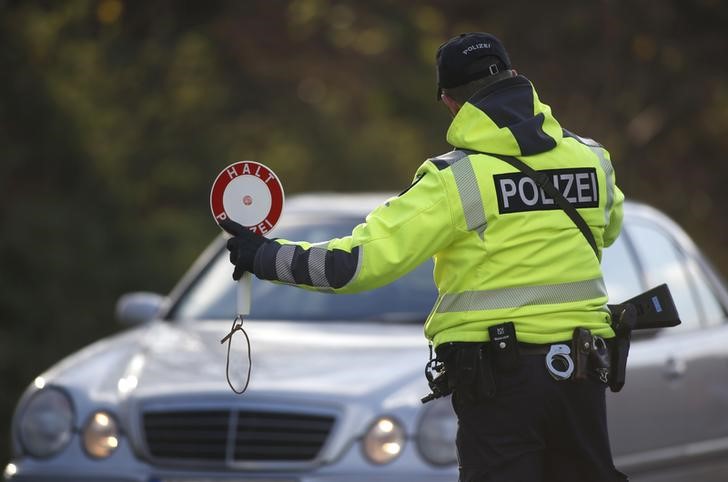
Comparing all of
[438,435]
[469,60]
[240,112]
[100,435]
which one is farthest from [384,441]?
[240,112]

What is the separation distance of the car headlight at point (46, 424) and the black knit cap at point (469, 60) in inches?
95.3

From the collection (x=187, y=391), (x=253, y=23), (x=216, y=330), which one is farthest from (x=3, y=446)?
(x=253, y=23)

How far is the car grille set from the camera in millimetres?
6027

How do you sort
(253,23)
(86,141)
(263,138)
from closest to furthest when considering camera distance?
(86,141) < (263,138) < (253,23)

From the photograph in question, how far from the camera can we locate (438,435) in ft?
19.3

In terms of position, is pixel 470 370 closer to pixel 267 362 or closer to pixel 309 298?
pixel 267 362

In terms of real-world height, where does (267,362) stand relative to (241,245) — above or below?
above

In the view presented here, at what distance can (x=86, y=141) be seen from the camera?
12078mm

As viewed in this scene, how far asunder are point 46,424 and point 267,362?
87cm

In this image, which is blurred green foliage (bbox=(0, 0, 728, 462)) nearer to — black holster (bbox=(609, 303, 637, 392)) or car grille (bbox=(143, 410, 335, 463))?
car grille (bbox=(143, 410, 335, 463))

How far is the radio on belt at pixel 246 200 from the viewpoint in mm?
4660

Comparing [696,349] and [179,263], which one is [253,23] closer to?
[179,263]

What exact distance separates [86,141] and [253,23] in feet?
28.2

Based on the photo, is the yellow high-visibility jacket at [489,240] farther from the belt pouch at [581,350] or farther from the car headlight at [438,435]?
the car headlight at [438,435]
